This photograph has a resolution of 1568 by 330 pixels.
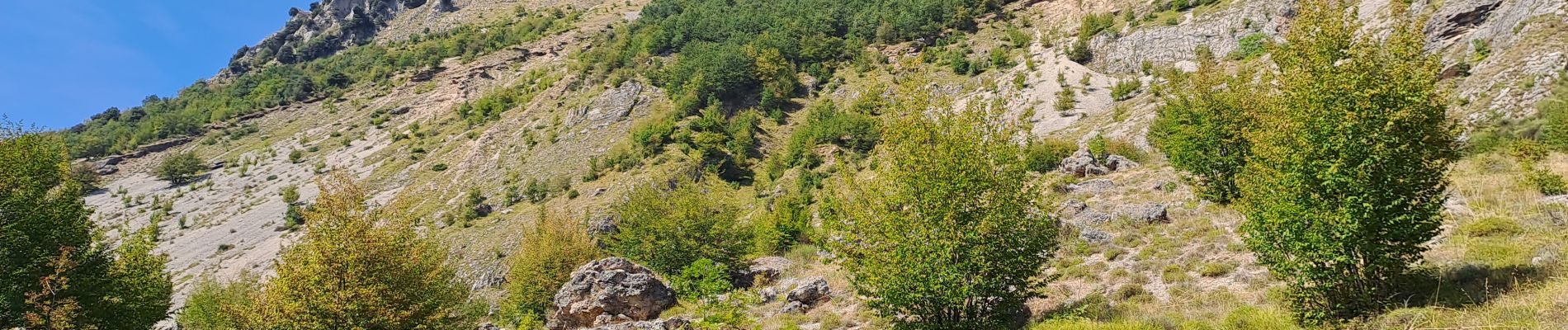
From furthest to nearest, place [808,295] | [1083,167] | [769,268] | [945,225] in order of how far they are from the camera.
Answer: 1. [1083,167]
2. [769,268]
3. [808,295]
4. [945,225]

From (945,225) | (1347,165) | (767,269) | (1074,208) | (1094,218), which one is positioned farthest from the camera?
(767,269)

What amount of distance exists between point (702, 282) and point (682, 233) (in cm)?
977

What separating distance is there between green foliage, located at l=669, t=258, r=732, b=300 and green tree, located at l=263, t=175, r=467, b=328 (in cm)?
666

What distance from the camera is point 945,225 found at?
10.9m

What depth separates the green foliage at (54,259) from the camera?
14.8 meters

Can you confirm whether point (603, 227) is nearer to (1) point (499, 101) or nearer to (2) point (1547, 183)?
(2) point (1547, 183)

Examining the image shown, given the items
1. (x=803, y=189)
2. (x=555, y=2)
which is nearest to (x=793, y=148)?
(x=803, y=189)

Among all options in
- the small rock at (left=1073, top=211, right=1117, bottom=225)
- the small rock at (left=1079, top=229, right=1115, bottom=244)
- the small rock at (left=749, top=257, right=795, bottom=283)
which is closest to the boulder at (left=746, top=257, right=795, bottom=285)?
the small rock at (left=749, top=257, right=795, bottom=283)

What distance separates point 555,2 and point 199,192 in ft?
230

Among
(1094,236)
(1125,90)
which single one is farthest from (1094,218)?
(1125,90)

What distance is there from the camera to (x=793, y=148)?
52.5m

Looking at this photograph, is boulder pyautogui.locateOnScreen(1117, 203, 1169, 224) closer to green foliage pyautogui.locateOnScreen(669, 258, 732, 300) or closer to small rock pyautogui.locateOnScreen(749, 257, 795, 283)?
small rock pyautogui.locateOnScreen(749, 257, 795, 283)

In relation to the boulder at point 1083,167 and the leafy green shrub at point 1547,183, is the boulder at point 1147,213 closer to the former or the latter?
the leafy green shrub at point 1547,183

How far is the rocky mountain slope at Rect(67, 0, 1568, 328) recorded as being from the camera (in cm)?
1386
